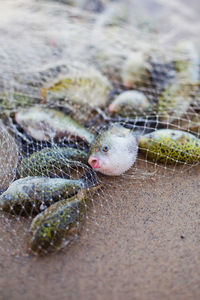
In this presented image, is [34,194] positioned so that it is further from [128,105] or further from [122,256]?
[128,105]

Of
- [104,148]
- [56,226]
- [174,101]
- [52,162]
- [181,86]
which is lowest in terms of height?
[56,226]

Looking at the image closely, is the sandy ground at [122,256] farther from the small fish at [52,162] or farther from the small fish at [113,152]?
the small fish at [52,162]

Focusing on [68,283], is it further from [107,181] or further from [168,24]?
[168,24]

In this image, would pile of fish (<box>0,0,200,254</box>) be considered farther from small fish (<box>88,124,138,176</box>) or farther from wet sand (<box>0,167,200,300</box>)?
wet sand (<box>0,167,200,300</box>)

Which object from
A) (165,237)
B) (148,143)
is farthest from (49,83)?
(165,237)

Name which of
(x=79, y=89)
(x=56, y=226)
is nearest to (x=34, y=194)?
(x=56, y=226)

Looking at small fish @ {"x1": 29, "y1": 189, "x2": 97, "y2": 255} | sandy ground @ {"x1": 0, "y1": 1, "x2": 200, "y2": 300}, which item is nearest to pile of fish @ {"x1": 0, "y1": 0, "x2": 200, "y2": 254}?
small fish @ {"x1": 29, "y1": 189, "x2": 97, "y2": 255}

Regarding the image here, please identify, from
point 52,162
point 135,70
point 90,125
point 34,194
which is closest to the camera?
point 34,194
